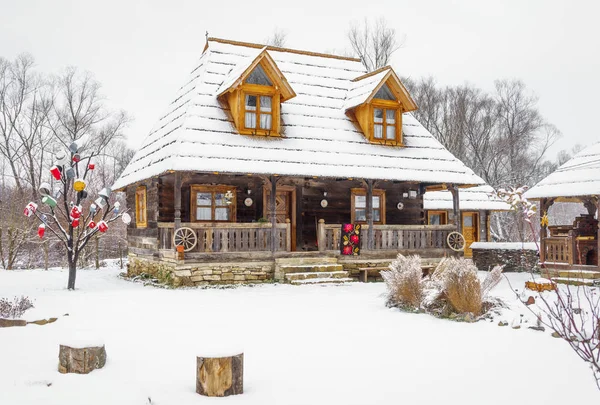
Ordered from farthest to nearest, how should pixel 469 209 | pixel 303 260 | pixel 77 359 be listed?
pixel 469 209 < pixel 303 260 < pixel 77 359

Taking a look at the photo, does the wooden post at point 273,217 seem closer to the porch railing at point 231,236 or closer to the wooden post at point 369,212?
the porch railing at point 231,236

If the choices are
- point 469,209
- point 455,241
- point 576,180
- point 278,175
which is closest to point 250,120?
point 278,175

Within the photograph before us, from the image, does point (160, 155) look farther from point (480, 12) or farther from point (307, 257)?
point (480, 12)

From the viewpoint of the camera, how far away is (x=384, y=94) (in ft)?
66.9

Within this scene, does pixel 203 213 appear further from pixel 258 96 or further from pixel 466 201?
pixel 466 201

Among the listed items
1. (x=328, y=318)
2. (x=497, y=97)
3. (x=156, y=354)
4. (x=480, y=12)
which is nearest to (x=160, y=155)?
(x=328, y=318)

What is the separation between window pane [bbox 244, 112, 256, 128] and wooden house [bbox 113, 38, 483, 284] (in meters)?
0.04

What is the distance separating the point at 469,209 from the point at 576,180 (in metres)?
9.79

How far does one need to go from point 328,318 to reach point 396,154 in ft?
32.2

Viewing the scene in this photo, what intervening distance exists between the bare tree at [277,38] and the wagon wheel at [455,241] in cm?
1978

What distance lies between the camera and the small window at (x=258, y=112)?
59.9 feet

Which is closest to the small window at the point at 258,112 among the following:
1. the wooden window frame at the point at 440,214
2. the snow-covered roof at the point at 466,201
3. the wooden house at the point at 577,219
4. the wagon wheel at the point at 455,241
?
the wagon wheel at the point at 455,241

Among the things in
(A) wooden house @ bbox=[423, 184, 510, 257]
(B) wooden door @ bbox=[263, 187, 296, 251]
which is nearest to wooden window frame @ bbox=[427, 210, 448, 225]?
(A) wooden house @ bbox=[423, 184, 510, 257]

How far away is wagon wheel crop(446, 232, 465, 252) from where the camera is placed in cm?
1992
